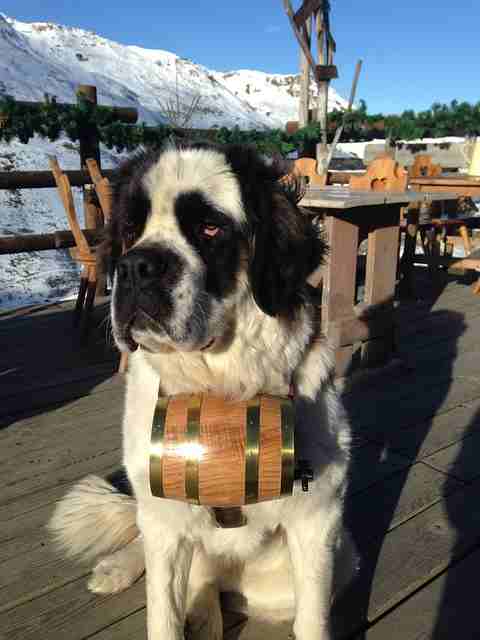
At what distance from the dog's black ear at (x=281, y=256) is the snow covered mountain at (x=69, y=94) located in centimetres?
338

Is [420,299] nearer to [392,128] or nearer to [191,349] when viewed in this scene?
[392,128]

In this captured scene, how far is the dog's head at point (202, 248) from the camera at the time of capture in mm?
1358

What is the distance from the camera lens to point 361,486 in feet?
7.47

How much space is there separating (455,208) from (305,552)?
283 inches

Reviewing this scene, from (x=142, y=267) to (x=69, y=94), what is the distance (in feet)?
32.6

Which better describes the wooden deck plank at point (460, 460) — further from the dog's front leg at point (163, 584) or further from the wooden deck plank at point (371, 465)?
the dog's front leg at point (163, 584)

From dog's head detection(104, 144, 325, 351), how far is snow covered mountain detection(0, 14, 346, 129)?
20.4 feet

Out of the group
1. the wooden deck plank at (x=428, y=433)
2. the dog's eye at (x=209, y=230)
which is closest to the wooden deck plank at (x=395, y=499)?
the wooden deck plank at (x=428, y=433)

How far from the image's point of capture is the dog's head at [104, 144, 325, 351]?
1358 mm

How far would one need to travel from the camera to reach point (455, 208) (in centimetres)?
761

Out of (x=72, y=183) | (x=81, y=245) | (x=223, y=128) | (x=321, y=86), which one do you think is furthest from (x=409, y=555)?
(x=321, y=86)

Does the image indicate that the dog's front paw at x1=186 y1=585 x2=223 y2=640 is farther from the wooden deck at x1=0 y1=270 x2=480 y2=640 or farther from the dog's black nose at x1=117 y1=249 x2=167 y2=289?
the dog's black nose at x1=117 y1=249 x2=167 y2=289

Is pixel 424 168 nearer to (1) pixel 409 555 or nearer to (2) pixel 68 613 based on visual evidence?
(1) pixel 409 555

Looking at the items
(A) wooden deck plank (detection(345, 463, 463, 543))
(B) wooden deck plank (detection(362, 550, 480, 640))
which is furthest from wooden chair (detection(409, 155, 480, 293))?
(B) wooden deck plank (detection(362, 550, 480, 640))
